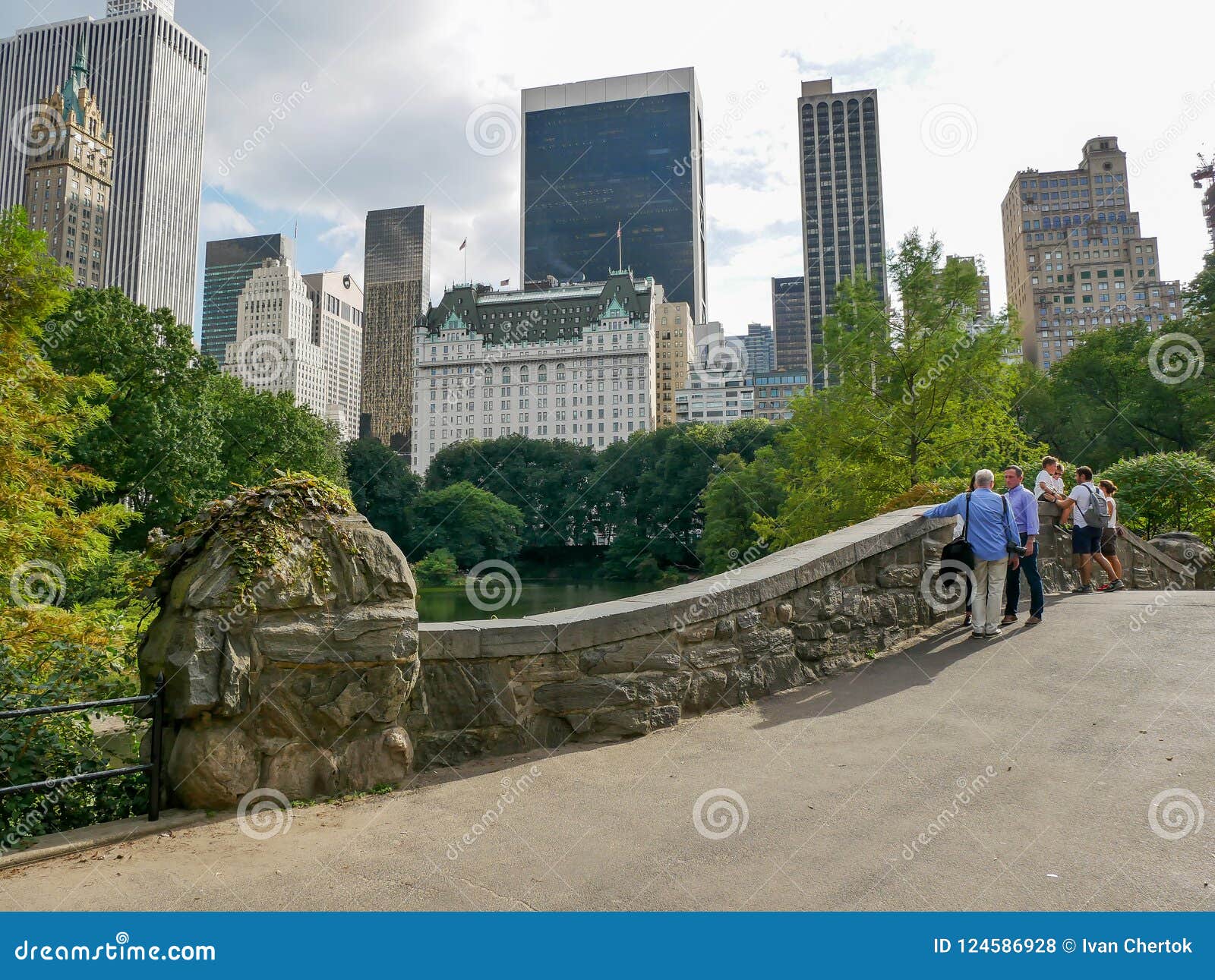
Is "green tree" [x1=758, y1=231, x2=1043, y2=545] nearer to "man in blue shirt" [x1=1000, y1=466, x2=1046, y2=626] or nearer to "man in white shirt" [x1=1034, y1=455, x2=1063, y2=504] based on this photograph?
"man in white shirt" [x1=1034, y1=455, x2=1063, y2=504]

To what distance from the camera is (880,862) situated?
3359 millimetres

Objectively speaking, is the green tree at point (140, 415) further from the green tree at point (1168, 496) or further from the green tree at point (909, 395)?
the green tree at point (1168, 496)

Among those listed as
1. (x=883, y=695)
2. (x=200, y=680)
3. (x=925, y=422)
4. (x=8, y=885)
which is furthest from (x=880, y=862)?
(x=925, y=422)

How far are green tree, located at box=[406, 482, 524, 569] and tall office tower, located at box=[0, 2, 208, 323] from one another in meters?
28.6

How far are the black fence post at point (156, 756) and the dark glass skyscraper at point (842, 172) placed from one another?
17460 cm

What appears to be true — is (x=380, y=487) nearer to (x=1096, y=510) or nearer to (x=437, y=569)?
(x=437, y=569)

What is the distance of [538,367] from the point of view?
13638 centimetres

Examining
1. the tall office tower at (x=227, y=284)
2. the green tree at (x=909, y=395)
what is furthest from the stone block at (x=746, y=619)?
the tall office tower at (x=227, y=284)

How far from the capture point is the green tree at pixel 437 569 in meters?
59.7

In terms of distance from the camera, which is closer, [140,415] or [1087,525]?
[1087,525]

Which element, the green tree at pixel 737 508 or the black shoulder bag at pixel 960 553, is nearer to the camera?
the black shoulder bag at pixel 960 553

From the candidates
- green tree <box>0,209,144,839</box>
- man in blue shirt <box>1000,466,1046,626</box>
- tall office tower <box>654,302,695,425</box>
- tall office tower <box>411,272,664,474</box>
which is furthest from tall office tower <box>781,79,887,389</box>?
green tree <box>0,209,144,839</box>

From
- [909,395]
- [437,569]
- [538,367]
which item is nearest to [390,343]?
[538,367]

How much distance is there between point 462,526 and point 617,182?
461ft
